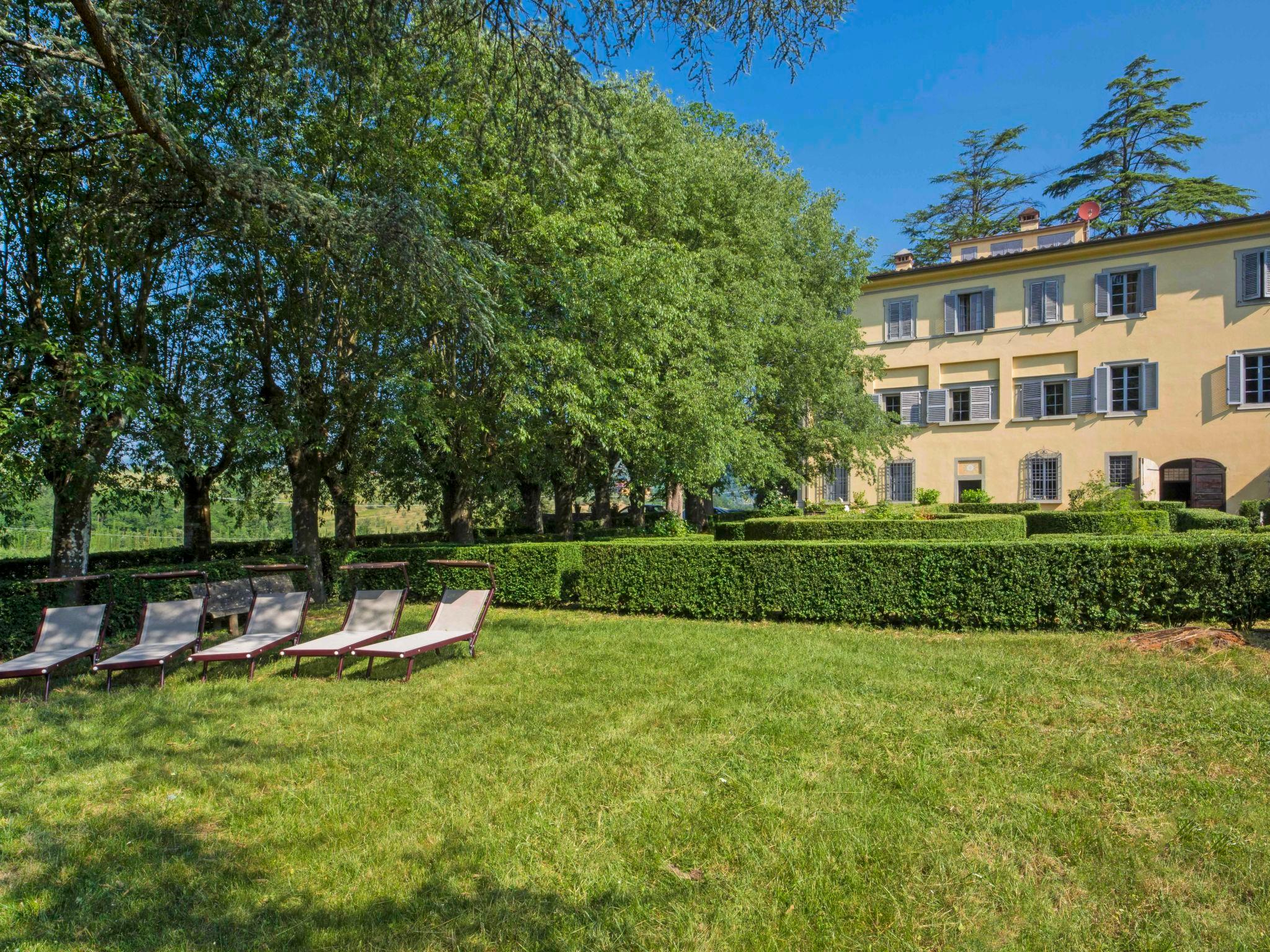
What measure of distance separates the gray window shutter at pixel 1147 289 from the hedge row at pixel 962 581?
19210 mm

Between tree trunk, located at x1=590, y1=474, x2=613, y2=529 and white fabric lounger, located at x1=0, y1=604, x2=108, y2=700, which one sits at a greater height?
tree trunk, located at x1=590, y1=474, x2=613, y2=529

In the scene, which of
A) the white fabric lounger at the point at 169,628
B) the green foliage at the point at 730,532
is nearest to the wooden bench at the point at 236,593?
the white fabric lounger at the point at 169,628

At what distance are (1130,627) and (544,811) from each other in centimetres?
720

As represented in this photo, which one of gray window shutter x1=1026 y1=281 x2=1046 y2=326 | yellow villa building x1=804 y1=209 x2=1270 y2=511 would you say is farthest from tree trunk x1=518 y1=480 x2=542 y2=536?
gray window shutter x1=1026 y1=281 x2=1046 y2=326

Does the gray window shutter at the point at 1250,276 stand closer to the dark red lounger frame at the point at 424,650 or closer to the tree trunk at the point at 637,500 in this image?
the tree trunk at the point at 637,500

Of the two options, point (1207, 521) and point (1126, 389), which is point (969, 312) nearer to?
point (1126, 389)

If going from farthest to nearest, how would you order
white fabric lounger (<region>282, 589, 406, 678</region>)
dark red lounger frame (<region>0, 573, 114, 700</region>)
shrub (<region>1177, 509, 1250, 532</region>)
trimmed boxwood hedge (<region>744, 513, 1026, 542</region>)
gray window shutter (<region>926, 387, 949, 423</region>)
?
gray window shutter (<region>926, 387, 949, 423</region>) → shrub (<region>1177, 509, 1250, 532</region>) → trimmed boxwood hedge (<region>744, 513, 1026, 542</region>) → white fabric lounger (<region>282, 589, 406, 678</region>) → dark red lounger frame (<region>0, 573, 114, 700</region>)

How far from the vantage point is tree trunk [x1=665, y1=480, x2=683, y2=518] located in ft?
57.6

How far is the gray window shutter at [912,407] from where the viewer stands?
86.6ft

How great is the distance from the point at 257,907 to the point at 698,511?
710 inches

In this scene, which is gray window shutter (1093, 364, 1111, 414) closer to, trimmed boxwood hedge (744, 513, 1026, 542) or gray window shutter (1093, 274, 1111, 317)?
gray window shutter (1093, 274, 1111, 317)

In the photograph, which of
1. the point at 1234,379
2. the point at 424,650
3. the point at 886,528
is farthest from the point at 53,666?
the point at 1234,379

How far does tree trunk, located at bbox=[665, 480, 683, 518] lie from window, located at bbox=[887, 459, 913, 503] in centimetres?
1157

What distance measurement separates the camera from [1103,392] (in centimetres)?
2328
